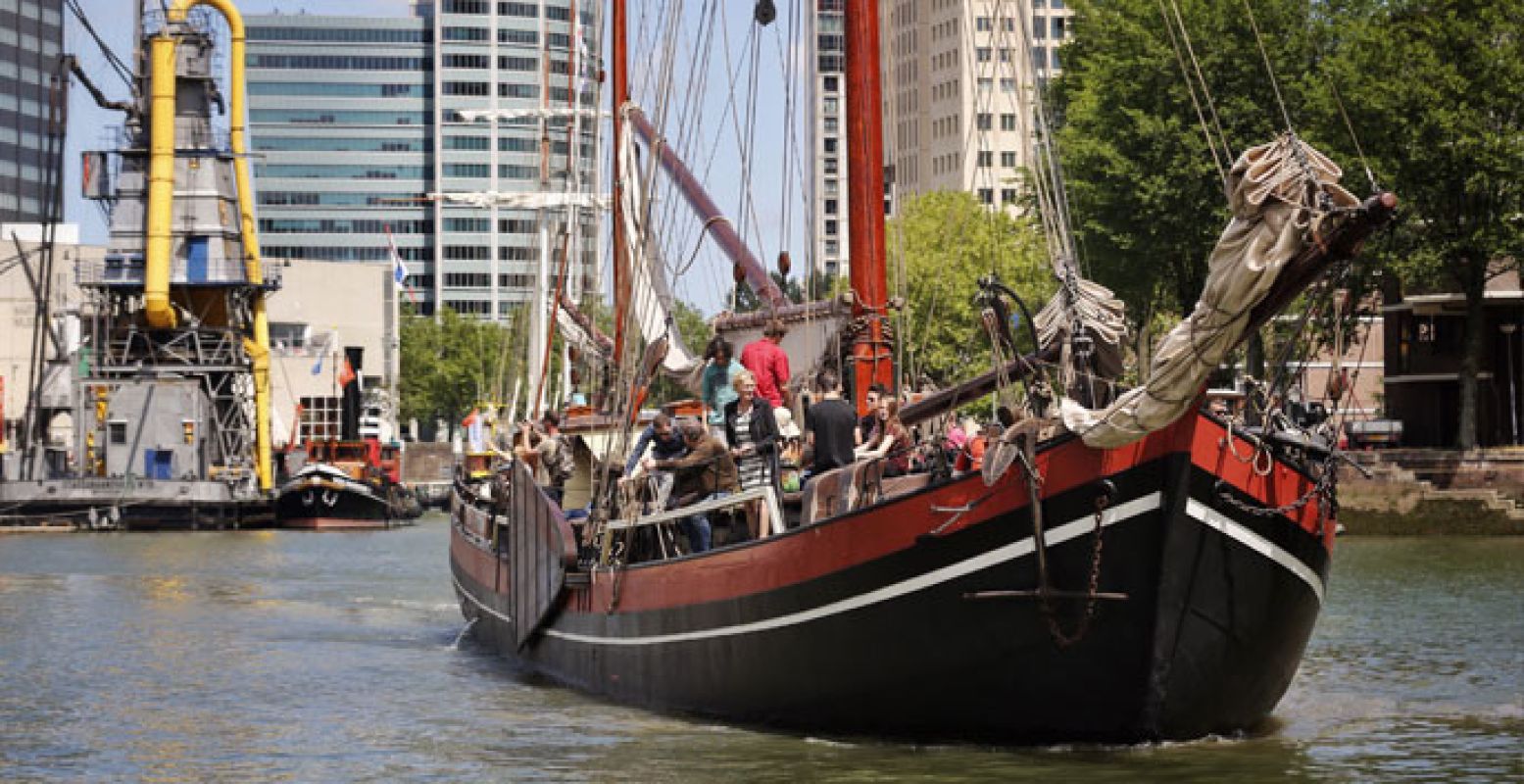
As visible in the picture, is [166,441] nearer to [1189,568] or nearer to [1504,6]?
[1504,6]

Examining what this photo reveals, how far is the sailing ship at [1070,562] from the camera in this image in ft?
50.8

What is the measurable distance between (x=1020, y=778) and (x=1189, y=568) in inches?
75.4

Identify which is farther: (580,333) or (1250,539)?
(580,333)

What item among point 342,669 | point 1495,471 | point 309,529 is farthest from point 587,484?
point 309,529

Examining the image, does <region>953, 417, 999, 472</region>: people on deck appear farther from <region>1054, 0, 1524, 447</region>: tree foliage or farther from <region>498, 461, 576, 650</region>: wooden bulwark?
<region>1054, 0, 1524, 447</region>: tree foliage

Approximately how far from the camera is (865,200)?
24.1m

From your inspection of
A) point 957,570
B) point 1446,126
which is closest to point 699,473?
point 957,570

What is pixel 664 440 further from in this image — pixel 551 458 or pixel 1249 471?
pixel 1249 471

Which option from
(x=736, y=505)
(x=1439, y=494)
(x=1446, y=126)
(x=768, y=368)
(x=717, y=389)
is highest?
(x=1446, y=126)

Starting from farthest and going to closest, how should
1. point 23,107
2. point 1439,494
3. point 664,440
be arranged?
point 23,107 < point 1439,494 < point 664,440

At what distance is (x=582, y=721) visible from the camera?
68.1ft

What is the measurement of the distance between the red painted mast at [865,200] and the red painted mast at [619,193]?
7272 millimetres

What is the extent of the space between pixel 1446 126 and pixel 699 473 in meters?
37.8

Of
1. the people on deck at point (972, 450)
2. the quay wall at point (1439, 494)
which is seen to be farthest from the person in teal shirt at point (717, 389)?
the quay wall at point (1439, 494)
